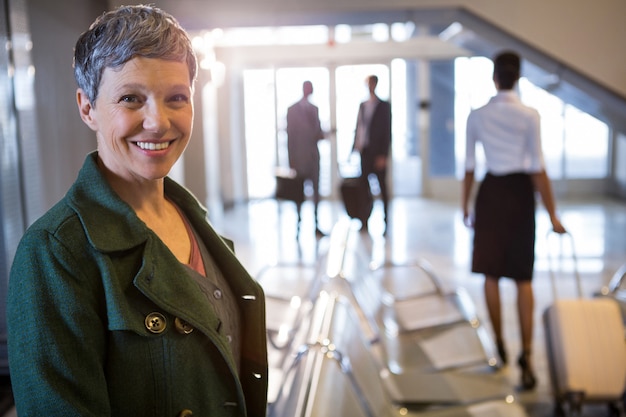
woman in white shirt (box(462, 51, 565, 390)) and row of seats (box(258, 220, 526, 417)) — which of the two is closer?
row of seats (box(258, 220, 526, 417))

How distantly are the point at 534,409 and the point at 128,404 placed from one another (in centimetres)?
318

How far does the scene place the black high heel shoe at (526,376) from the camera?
413 centimetres

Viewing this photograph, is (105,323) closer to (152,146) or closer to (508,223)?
(152,146)

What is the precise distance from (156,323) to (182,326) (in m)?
0.05

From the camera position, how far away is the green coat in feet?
3.38

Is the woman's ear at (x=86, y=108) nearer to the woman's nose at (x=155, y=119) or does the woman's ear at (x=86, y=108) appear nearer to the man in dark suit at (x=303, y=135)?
the woman's nose at (x=155, y=119)

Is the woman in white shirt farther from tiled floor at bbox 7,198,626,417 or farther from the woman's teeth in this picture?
the woman's teeth

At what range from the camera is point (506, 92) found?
4.32 m

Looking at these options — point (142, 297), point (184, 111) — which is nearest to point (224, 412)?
point (142, 297)

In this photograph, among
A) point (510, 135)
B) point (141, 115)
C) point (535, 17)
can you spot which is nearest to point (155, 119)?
point (141, 115)

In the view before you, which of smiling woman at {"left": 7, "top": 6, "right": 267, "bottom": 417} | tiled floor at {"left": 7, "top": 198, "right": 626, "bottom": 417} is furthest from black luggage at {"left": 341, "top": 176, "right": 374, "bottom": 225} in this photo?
smiling woman at {"left": 7, "top": 6, "right": 267, "bottom": 417}

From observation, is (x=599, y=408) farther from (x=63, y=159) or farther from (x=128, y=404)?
(x=128, y=404)

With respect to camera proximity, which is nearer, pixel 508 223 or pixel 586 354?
pixel 586 354

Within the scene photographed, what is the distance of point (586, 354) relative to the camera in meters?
3.47
